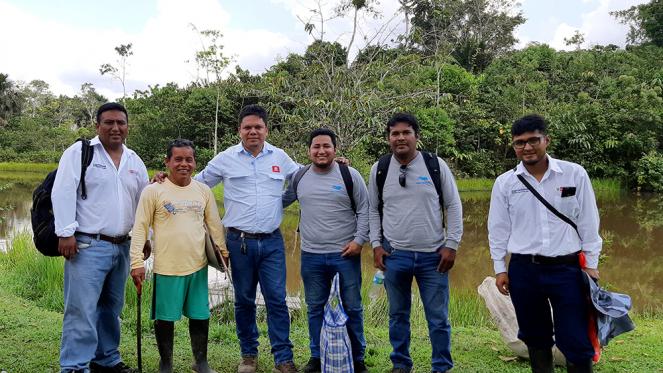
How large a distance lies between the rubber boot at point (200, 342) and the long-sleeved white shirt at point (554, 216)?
1869 mm

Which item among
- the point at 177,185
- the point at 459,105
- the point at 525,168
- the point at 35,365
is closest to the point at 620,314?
the point at 525,168

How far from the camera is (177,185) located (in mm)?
3166

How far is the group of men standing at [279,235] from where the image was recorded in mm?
2801

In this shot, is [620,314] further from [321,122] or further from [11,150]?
[11,150]

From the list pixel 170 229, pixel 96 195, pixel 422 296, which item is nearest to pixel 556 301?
pixel 422 296

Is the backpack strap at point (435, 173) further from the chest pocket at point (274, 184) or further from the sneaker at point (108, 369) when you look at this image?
the sneaker at point (108, 369)

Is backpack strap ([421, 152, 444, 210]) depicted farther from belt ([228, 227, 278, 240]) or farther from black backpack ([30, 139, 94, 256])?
black backpack ([30, 139, 94, 256])

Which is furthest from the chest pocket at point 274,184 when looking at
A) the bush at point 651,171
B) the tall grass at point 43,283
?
the bush at point 651,171

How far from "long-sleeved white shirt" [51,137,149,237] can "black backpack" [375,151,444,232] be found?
1506 mm

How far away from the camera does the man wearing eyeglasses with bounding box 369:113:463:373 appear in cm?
316

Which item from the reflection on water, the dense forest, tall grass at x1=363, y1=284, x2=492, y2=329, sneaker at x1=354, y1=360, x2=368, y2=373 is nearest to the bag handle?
sneaker at x1=354, y1=360, x2=368, y2=373

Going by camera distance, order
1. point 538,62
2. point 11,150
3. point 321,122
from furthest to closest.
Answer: point 11,150 → point 538,62 → point 321,122

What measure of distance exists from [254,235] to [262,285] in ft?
1.10

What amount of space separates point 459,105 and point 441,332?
724 inches
